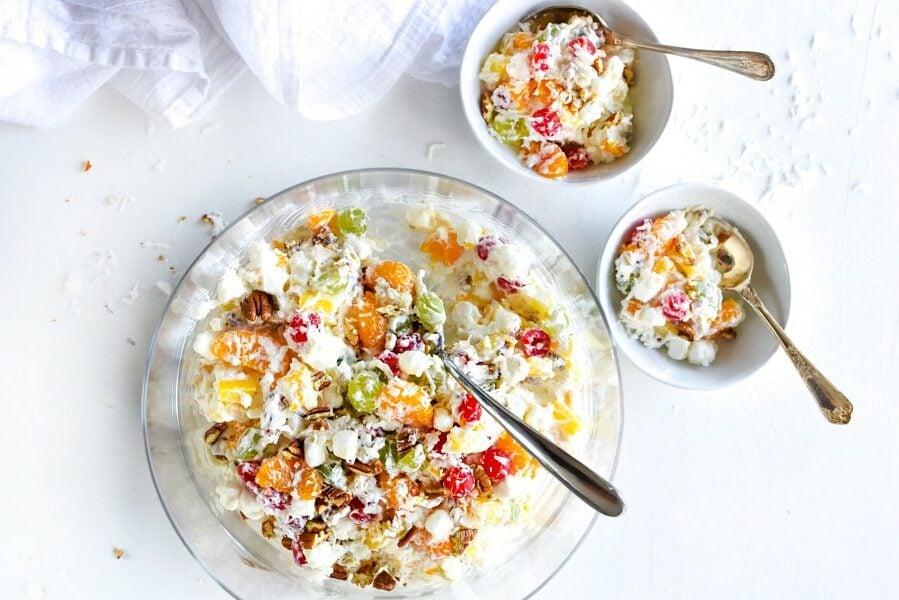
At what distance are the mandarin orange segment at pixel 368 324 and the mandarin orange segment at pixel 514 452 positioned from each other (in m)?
0.32

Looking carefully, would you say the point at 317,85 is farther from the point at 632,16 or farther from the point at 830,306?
the point at 830,306

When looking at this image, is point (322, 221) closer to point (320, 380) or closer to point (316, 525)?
point (320, 380)

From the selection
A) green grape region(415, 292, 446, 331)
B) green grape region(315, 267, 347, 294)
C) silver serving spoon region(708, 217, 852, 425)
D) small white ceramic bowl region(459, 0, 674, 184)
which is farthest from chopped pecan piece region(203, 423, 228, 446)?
silver serving spoon region(708, 217, 852, 425)

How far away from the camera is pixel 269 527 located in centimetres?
175

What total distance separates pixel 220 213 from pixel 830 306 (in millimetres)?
1516

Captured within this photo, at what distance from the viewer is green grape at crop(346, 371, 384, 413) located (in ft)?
5.38

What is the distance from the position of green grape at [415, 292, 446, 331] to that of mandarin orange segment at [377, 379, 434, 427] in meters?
0.14

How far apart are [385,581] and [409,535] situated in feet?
0.42

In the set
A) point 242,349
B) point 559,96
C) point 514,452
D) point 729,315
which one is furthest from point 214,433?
point 729,315

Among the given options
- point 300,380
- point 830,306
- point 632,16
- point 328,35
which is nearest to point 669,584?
point 830,306

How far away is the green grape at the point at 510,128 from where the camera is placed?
187cm

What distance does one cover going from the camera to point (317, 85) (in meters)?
1.90

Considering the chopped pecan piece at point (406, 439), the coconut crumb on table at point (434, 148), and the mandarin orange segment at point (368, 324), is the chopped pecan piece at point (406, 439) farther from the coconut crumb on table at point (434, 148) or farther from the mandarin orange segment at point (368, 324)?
the coconut crumb on table at point (434, 148)

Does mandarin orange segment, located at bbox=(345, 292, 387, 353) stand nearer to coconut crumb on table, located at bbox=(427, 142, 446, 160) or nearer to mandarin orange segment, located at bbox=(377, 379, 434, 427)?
mandarin orange segment, located at bbox=(377, 379, 434, 427)
